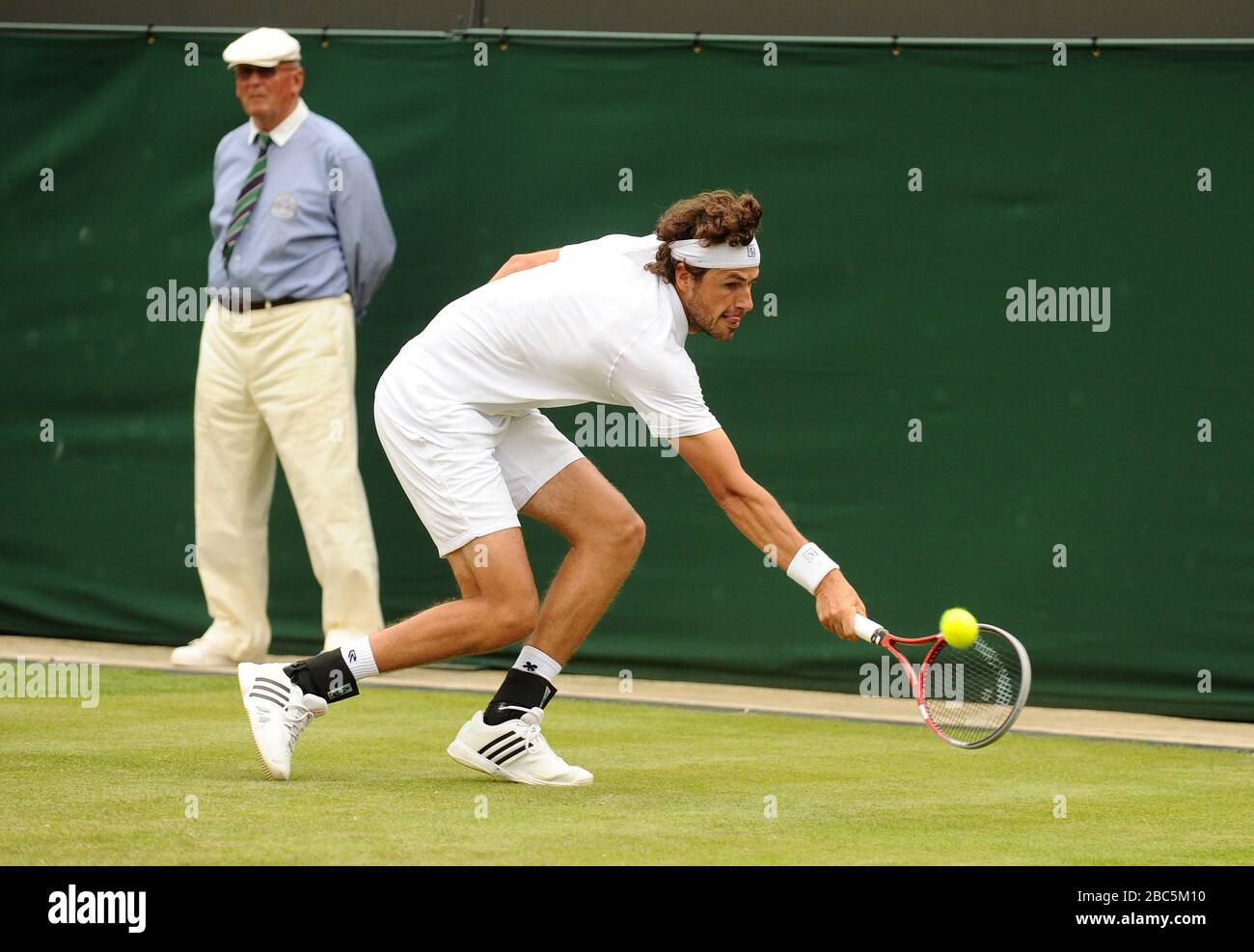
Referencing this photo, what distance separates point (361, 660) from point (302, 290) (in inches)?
115

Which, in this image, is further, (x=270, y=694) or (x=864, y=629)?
(x=270, y=694)

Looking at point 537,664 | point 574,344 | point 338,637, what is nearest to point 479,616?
point 537,664

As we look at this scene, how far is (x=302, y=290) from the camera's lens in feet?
28.6

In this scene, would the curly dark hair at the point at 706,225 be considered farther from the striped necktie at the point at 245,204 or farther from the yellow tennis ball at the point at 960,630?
the striped necktie at the point at 245,204

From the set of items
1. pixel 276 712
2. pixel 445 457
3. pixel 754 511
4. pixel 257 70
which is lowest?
pixel 276 712

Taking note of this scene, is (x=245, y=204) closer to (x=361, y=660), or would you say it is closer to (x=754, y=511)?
(x=361, y=660)

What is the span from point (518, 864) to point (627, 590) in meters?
3.80

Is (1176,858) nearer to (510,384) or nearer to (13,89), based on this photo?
(510,384)

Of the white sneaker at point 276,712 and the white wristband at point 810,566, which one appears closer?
the white wristband at point 810,566

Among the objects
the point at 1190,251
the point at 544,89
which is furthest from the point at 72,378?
the point at 1190,251

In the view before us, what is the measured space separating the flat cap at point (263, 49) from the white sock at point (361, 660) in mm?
3329

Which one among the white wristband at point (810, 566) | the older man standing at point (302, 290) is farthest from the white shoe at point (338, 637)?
the white wristband at point (810, 566)

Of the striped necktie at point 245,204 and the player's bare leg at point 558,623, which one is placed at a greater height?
the striped necktie at point 245,204

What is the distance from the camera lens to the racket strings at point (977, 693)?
5.71m
